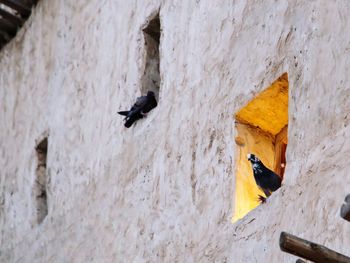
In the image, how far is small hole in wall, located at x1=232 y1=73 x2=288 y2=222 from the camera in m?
7.22

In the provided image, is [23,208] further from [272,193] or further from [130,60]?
[272,193]

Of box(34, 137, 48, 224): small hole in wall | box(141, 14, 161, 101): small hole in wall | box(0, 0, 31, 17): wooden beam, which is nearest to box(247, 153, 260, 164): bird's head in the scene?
box(141, 14, 161, 101): small hole in wall

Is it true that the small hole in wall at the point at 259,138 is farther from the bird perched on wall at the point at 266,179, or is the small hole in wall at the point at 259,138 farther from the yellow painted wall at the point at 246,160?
the bird perched on wall at the point at 266,179

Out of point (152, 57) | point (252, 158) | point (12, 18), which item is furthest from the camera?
point (12, 18)

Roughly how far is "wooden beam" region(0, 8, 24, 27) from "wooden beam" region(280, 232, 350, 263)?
8145mm

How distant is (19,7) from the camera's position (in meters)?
12.3

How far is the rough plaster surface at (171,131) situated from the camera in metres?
6.45

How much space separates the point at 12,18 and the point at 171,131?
4794 millimetres

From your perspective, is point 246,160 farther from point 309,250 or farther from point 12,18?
point 12,18

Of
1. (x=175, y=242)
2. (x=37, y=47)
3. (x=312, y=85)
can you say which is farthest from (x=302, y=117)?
(x=37, y=47)

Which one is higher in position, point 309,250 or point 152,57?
point 152,57

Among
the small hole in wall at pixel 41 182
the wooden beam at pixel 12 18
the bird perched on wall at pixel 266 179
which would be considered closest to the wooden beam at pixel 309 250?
the bird perched on wall at pixel 266 179

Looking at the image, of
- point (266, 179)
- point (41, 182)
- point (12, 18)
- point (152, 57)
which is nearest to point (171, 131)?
point (152, 57)

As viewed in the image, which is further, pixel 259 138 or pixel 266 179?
pixel 259 138
